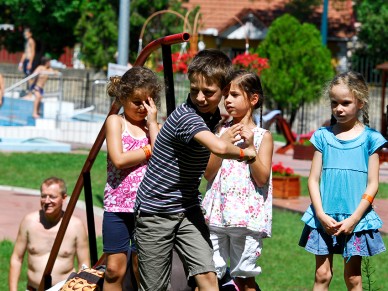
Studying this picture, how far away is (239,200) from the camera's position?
17.5 feet

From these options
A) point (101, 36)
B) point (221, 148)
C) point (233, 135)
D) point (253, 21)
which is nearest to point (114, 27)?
point (101, 36)

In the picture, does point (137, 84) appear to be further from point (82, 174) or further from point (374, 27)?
point (374, 27)

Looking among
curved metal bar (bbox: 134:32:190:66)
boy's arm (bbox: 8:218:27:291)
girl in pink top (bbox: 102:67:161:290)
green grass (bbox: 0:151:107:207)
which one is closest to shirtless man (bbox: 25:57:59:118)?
green grass (bbox: 0:151:107:207)

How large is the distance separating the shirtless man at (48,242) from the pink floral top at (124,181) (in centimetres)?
145

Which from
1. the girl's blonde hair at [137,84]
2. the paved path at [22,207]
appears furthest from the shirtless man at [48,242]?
the paved path at [22,207]

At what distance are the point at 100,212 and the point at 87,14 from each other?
24.1m

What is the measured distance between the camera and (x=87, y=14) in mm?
35406

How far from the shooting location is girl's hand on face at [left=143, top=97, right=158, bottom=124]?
5328 mm

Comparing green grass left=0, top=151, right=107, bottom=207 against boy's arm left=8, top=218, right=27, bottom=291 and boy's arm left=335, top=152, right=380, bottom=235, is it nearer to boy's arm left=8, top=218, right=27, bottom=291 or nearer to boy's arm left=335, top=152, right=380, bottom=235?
boy's arm left=8, top=218, right=27, bottom=291

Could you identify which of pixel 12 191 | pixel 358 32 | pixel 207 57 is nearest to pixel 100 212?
pixel 12 191

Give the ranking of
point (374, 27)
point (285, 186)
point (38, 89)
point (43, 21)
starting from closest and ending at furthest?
point (285, 186)
point (38, 89)
point (43, 21)
point (374, 27)

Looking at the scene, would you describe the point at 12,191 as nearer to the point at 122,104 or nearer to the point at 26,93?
the point at 122,104

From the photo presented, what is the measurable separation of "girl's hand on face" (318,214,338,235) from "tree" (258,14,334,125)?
70.3 ft

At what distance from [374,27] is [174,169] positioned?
37142 millimetres
